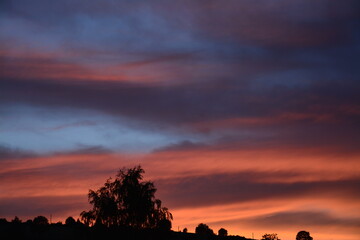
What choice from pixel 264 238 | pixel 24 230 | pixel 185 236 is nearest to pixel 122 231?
pixel 24 230

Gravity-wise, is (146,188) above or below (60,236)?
above

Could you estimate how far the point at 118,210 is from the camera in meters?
62.1

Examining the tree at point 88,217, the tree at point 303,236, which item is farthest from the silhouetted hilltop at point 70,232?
the tree at point 303,236

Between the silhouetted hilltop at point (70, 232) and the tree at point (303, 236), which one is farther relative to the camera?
the tree at point (303, 236)

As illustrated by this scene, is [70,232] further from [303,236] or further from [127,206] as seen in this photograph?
[303,236]

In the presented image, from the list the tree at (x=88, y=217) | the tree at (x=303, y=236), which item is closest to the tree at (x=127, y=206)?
the tree at (x=88, y=217)

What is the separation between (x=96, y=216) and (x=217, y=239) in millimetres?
32422

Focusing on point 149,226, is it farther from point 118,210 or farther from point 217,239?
point 217,239

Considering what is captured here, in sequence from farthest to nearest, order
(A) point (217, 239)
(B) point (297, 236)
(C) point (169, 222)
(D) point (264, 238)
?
(D) point (264, 238)
(B) point (297, 236)
(A) point (217, 239)
(C) point (169, 222)

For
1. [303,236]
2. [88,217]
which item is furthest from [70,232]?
[303,236]

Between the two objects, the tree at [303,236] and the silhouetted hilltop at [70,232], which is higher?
the tree at [303,236]

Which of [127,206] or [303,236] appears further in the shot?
[303,236]

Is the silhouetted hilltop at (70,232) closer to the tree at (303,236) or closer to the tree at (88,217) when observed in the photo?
the tree at (88,217)

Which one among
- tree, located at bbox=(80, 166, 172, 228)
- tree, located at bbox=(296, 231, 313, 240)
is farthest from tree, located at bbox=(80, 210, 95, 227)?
tree, located at bbox=(296, 231, 313, 240)
